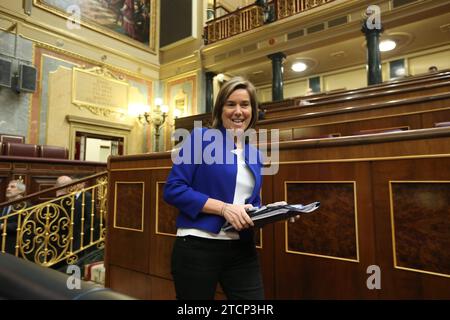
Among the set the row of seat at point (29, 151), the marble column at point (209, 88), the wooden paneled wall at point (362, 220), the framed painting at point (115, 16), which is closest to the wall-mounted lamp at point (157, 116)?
the marble column at point (209, 88)

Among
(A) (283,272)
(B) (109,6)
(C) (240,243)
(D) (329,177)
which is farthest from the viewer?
(B) (109,6)

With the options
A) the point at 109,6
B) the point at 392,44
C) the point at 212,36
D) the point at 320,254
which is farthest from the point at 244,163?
the point at 109,6

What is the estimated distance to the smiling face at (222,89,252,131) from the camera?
1.00 m

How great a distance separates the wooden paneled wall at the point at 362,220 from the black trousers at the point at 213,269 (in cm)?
58

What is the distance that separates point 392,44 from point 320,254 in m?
6.92

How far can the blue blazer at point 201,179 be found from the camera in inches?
36.2

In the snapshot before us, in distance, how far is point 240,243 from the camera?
3.17 feet

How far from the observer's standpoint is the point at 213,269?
3.01 feet

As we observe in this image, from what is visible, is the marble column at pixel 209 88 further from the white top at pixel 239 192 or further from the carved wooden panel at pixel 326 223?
the white top at pixel 239 192

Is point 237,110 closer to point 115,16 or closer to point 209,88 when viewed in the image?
point 209,88

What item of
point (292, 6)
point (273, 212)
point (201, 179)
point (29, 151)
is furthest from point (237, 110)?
point (292, 6)

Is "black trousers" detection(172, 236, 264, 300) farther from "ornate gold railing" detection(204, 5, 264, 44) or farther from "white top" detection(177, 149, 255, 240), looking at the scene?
"ornate gold railing" detection(204, 5, 264, 44)

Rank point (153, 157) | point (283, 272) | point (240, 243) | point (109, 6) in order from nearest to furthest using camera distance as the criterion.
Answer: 1. point (240, 243)
2. point (283, 272)
3. point (153, 157)
4. point (109, 6)

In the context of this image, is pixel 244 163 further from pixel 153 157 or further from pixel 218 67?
pixel 218 67
